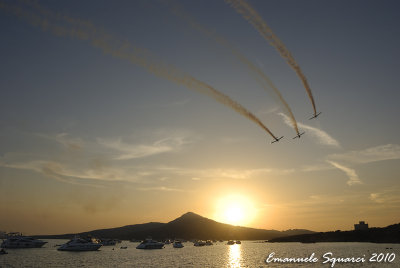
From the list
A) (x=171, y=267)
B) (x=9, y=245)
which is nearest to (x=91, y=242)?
(x=9, y=245)

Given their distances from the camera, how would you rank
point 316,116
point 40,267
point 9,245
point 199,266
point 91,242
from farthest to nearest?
1. point 9,245
2. point 91,242
3. point 199,266
4. point 40,267
5. point 316,116

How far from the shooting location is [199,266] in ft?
380

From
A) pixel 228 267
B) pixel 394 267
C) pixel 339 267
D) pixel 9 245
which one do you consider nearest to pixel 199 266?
pixel 228 267

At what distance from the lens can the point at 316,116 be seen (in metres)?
64.5

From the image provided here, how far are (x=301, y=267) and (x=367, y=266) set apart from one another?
68.8 feet

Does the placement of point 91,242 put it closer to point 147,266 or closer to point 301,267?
point 147,266

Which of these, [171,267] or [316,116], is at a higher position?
[316,116]

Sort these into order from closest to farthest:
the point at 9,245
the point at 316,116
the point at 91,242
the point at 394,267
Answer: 1. the point at 316,116
2. the point at 394,267
3. the point at 91,242
4. the point at 9,245

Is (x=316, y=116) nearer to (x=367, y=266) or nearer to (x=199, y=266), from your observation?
(x=367, y=266)

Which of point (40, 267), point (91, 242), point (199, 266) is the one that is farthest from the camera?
point (91, 242)

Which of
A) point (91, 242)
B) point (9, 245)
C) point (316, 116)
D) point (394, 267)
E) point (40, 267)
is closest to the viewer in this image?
point (316, 116)

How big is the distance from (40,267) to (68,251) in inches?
3503

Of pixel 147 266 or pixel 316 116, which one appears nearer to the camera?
pixel 316 116

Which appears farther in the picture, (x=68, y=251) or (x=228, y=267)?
(x=68, y=251)
